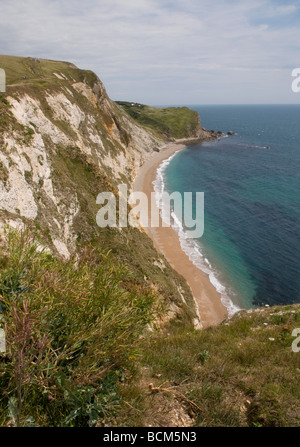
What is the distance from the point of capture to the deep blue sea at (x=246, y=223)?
36.6m

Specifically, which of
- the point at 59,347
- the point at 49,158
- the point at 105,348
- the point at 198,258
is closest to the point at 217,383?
the point at 105,348

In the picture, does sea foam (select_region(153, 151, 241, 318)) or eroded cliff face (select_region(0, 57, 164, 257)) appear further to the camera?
sea foam (select_region(153, 151, 241, 318))

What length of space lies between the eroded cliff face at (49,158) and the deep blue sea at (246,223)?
21.5 metres

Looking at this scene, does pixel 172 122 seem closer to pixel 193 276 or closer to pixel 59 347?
pixel 193 276

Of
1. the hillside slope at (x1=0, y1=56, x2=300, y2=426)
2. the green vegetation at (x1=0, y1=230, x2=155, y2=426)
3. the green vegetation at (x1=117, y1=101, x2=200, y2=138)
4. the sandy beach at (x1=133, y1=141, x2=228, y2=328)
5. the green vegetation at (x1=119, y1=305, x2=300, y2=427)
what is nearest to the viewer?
the green vegetation at (x1=0, y1=230, x2=155, y2=426)

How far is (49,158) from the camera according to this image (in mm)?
27766

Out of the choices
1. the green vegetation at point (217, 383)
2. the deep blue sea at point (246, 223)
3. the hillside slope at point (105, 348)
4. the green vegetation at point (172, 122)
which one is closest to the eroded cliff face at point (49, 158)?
the hillside slope at point (105, 348)

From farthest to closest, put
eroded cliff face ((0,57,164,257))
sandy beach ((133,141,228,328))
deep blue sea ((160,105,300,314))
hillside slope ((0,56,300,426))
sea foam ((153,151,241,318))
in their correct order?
1. deep blue sea ((160,105,300,314))
2. sea foam ((153,151,241,318))
3. sandy beach ((133,141,228,328))
4. eroded cliff face ((0,57,164,257))
5. hillside slope ((0,56,300,426))

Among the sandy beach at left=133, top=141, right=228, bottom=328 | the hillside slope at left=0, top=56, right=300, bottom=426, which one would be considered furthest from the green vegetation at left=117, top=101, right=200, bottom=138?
the hillside slope at left=0, top=56, right=300, bottom=426

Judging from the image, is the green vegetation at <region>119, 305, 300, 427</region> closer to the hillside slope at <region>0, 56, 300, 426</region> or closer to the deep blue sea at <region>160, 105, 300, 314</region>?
the hillside slope at <region>0, 56, 300, 426</region>

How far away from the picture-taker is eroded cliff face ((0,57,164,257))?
2071 cm

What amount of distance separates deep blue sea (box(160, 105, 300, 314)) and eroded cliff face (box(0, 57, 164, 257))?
21459mm

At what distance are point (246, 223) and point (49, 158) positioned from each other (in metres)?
40.4

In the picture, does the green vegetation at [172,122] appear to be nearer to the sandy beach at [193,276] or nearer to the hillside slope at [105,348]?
the sandy beach at [193,276]
